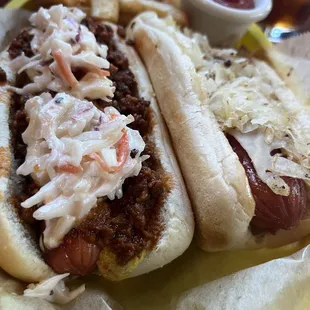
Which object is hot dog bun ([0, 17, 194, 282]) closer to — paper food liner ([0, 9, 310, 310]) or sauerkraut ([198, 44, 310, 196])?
paper food liner ([0, 9, 310, 310])

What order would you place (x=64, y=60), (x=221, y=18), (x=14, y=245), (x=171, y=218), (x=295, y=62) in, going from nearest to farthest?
(x=14, y=245), (x=171, y=218), (x=64, y=60), (x=295, y=62), (x=221, y=18)

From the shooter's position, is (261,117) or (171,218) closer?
(171,218)

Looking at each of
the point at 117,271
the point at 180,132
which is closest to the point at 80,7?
the point at 180,132

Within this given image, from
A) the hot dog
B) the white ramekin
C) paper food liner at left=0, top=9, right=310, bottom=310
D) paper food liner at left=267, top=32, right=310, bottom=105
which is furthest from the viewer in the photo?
the white ramekin

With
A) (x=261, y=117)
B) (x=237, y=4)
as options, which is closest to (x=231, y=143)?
(x=261, y=117)

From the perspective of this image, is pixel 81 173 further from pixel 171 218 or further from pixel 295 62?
pixel 295 62

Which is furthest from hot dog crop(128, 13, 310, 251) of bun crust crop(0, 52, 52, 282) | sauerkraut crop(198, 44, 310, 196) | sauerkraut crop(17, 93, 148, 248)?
bun crust crop(0, 52, 52, 282)

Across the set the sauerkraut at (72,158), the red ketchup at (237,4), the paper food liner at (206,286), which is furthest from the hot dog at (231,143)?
the red ketchup at (237,4)

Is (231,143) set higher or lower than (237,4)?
lower
